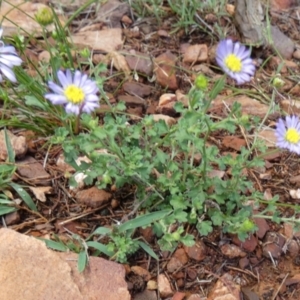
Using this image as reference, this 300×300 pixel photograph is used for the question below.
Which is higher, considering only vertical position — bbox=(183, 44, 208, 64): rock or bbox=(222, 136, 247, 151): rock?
bbox=(183, 44, 208, 64): rock

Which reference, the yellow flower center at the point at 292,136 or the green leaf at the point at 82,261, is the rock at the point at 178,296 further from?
the yellow flower center at the point at 292,136

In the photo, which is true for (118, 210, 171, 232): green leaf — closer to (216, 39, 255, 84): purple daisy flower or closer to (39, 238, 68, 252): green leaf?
(39, 238, 68, 252): green leaf

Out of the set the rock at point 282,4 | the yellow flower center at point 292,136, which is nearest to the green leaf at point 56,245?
the yellow flower center at point 292,136

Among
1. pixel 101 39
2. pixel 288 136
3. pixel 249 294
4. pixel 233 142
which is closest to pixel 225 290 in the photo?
pixel 249 294

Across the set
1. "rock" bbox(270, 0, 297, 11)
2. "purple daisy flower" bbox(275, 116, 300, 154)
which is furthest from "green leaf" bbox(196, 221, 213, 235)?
"rock" bbox(270, 0, 297, 11)

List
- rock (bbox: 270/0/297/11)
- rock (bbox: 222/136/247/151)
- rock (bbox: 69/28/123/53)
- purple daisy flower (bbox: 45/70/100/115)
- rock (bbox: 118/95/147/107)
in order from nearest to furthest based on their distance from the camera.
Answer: purple daisy flower (bbox: 45/70/100/115) < rock (bbox: 222/136/247/151) < rock (bbox: 118/95/147/107) < rock (bbox: 69/28/123/53) < rock (bbox: 270/0/297/11)

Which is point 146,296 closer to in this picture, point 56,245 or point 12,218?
point 56,245
